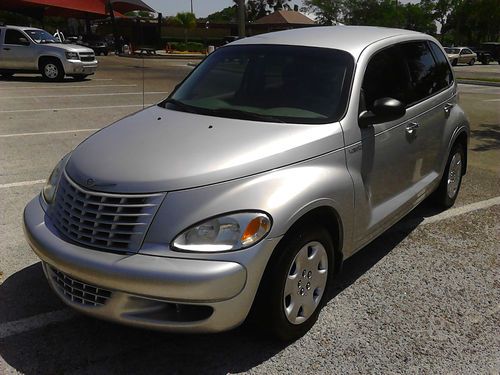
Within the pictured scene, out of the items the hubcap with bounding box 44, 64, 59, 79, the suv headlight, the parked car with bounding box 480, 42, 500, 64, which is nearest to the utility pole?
the suv headlight

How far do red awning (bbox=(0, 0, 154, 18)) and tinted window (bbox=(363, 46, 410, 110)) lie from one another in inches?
1704

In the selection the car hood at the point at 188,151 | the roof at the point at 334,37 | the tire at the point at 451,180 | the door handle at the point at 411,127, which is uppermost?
the roof at the point at 334,37

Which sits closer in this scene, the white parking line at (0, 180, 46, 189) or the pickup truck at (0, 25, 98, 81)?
the white parking line at (0, 180, 46, 189)

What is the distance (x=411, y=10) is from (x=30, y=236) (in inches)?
3244

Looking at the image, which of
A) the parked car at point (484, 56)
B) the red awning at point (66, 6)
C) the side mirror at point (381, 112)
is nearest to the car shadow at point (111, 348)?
the side mirror at point (381, 112)

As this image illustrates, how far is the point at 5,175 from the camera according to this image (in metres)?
6.15

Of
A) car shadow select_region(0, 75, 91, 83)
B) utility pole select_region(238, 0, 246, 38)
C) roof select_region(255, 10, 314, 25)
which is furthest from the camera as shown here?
roof select_region(255, 10, 314, 25)

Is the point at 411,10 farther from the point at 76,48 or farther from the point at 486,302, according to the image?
the point at 486,302

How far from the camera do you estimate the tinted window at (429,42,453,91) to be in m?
4.87

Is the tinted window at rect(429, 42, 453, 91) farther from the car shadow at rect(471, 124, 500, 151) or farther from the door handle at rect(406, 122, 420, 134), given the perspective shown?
the car shadow at rect(471, 124, 500, 151)

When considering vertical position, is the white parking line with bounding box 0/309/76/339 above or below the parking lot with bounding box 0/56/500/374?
above

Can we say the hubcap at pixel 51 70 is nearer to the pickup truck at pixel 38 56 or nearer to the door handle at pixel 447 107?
the pickup truck at pixel 38 56

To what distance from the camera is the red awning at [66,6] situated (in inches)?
1727

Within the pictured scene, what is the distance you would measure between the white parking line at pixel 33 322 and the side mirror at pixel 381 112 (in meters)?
2.26
